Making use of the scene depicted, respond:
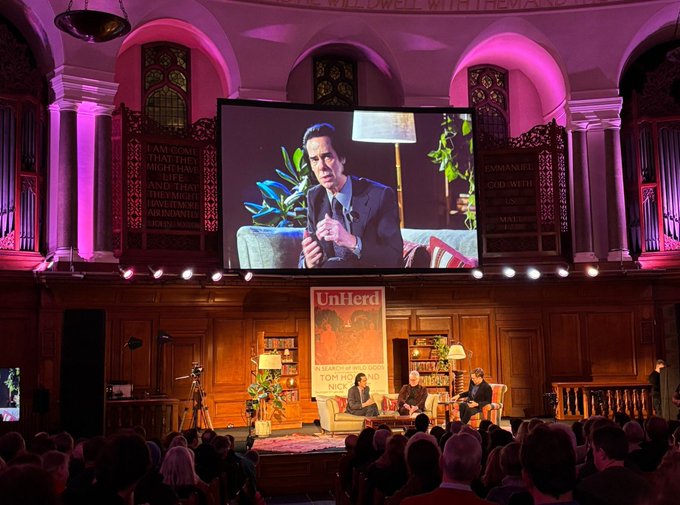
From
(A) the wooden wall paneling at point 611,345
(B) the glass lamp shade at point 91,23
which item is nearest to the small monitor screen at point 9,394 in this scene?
(B) the glass lamp shade at point 91,23

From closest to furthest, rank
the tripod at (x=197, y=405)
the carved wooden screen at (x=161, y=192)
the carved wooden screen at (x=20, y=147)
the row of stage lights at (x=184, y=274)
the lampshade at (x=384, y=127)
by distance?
the tripod at (x=197, y=405) → the row of stage lights at (x=184, y=274) → the carved wooden screen at (x=20, y=147) → the carved wooden screen at (x=161, y=192) → the lampshade at (x=384, y=127)

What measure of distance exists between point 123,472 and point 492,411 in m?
10.7

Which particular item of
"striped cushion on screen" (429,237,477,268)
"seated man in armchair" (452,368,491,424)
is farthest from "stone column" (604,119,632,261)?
"seated man in armchair" (452,368,491,424)

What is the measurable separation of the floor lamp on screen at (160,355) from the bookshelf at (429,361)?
13.9 ft

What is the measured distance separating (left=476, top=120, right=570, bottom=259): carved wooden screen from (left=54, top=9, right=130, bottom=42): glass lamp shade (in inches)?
282

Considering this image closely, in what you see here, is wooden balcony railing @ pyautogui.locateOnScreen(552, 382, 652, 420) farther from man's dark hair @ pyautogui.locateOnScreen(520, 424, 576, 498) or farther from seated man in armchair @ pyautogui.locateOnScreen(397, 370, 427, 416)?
man's dark hair @ pyautogui.locateOnScreen(520, 424, 576, 498)

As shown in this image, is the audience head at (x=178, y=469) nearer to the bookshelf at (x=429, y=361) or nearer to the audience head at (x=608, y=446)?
the audience head at (x=608, y=446)

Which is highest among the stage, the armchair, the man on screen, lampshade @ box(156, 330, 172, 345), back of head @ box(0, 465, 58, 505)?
the man on screen

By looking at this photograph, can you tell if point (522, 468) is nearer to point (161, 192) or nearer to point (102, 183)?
point (161, 192)

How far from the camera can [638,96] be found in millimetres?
16375

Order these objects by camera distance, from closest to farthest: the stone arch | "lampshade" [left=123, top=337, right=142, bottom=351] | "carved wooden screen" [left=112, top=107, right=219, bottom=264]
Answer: "lampshade" [left=123, top=337, right=142, bottom=351] < "carved wooden screen" [left=112, top=107, right=219, bottom=264] < the stone arch

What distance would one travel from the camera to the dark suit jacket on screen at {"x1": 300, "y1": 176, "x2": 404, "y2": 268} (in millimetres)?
14898

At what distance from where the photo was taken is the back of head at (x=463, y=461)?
3334mm

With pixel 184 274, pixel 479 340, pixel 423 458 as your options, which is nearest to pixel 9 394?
pixel 184 274
